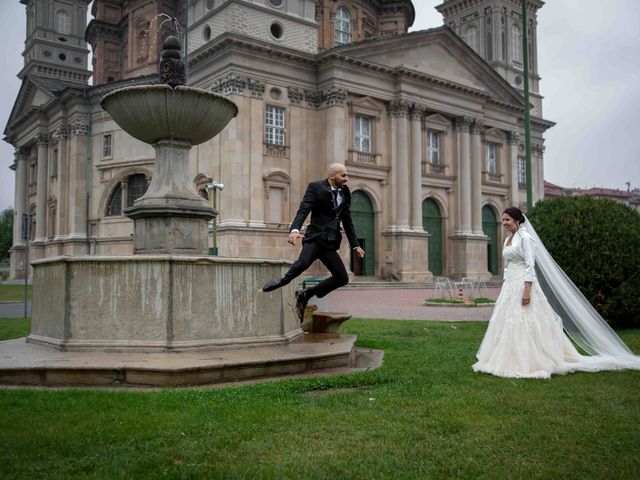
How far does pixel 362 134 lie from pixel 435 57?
7.56m

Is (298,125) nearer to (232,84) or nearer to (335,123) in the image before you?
(335,123)

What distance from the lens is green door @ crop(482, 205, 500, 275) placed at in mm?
43281

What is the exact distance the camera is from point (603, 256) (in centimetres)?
1216

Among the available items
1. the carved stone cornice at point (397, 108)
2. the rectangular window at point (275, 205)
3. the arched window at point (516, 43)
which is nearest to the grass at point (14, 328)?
the rectangular window at point (275, 205)

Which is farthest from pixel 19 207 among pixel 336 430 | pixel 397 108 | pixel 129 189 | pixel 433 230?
pixel 336 430

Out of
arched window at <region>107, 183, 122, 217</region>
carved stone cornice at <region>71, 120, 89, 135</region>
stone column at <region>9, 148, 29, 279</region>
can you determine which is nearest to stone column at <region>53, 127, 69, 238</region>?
carved stone cornice at <region>71, 120, 89, 135</region>

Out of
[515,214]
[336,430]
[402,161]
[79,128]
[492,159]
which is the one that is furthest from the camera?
[492,159]

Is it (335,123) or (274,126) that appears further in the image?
(335,123)

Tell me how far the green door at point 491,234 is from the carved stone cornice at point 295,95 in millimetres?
17266

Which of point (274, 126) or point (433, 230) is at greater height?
point (274, 126)

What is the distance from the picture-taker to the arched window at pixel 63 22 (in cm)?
5075

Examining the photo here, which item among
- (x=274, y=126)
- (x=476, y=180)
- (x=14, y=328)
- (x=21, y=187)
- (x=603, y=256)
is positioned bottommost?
(x=14, y=328)

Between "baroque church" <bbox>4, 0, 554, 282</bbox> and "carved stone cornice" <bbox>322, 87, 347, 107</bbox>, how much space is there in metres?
0.11

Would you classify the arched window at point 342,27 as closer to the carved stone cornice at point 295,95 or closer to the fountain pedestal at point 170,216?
the carved stone cornice at point 295,95
